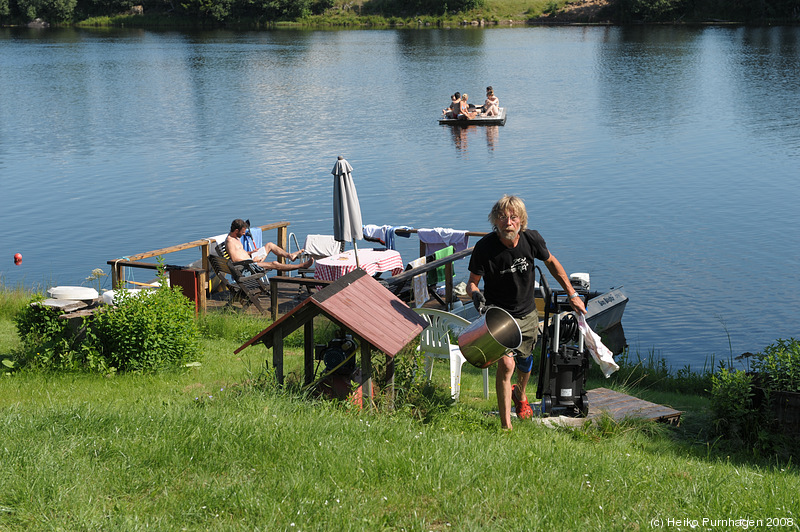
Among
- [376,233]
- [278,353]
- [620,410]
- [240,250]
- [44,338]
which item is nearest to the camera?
[278,353]

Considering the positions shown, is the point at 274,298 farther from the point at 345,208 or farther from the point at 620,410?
the point at 620,410

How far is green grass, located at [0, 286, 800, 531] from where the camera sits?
4582 mm

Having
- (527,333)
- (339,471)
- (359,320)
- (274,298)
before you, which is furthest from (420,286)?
(339,471)


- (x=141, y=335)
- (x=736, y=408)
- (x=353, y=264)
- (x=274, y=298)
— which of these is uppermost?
(x=141, y=335)

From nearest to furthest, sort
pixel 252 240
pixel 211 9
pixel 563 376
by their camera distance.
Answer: pixel 563 376 < pixel 252 240 < pixel 211 9

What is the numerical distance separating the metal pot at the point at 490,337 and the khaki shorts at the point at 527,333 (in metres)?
0.17

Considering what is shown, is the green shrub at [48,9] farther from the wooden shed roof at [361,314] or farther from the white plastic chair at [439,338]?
the wooden shed roof at [361,314]

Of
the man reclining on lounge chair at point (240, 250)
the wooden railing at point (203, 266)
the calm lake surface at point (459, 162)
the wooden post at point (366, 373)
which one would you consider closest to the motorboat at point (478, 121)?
the calm lake surface at point (459, 162)

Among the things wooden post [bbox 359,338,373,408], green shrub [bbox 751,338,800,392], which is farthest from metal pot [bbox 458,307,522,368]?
green shrub [bbox 751,338,800,392]

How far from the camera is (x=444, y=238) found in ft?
45.2

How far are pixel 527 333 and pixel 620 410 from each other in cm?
142

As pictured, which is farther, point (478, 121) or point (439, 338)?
point (478, 121)

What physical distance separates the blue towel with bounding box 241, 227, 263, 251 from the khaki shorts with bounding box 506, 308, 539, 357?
8427mm

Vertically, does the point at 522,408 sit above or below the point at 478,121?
below
